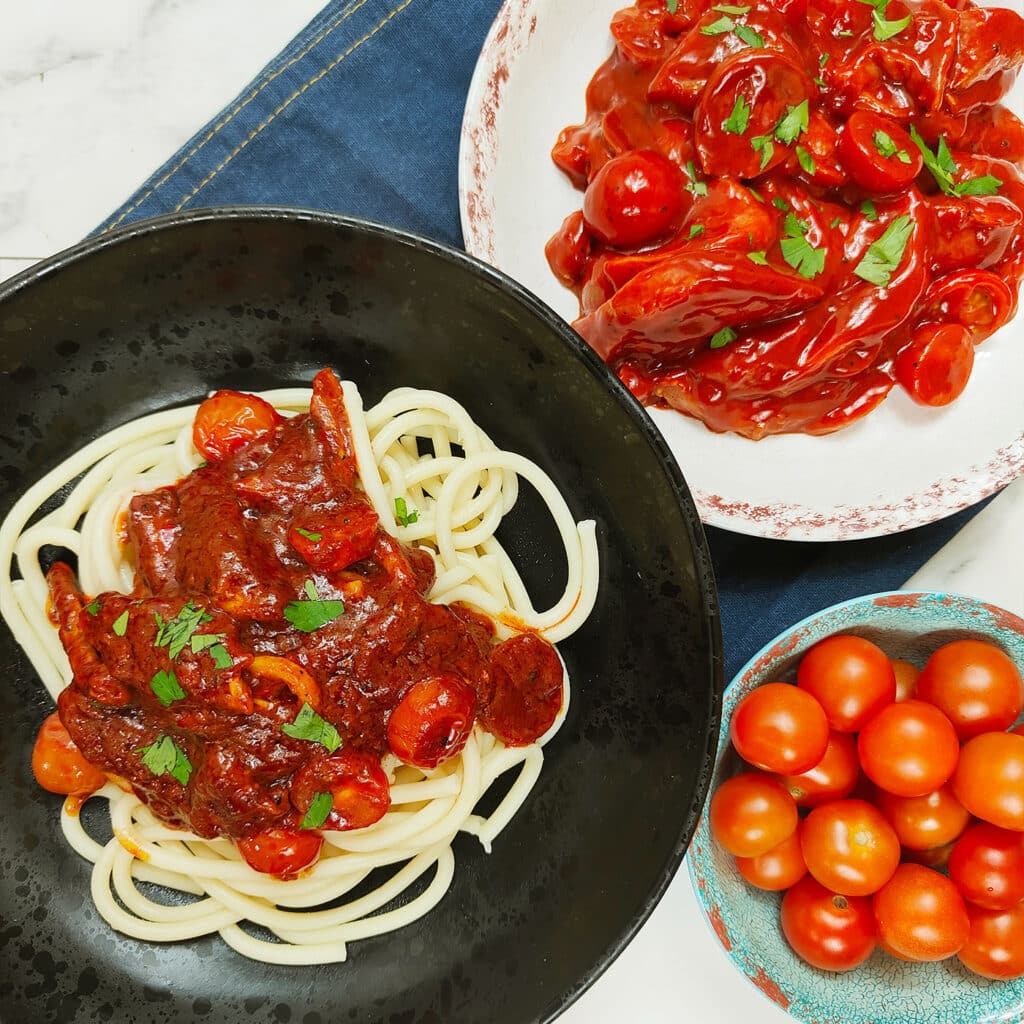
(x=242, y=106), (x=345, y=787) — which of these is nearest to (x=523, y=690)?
(x=345, y=787)

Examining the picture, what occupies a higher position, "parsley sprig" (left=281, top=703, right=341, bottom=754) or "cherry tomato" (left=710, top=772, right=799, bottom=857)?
"parsley sprig" (left=281, top=703, right=341, bottom=754)

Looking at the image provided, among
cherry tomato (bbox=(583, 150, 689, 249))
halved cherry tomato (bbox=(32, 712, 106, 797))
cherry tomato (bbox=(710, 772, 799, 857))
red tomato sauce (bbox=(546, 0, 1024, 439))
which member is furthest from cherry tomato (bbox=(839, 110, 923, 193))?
halved cherry tomato (bbox=(32, 712, 106, 797))

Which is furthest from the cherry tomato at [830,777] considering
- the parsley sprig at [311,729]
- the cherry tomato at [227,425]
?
the cherry tomato at [227,425]

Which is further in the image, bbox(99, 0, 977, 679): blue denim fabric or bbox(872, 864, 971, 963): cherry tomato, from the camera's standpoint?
bbox(99, 0, 977, 679): blue denim fabric

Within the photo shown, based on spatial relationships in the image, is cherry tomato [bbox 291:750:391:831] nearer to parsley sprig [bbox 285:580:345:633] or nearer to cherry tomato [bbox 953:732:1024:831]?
parsley sprig [bbox 285:580:345:633]

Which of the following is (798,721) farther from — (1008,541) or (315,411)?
(315,411)
